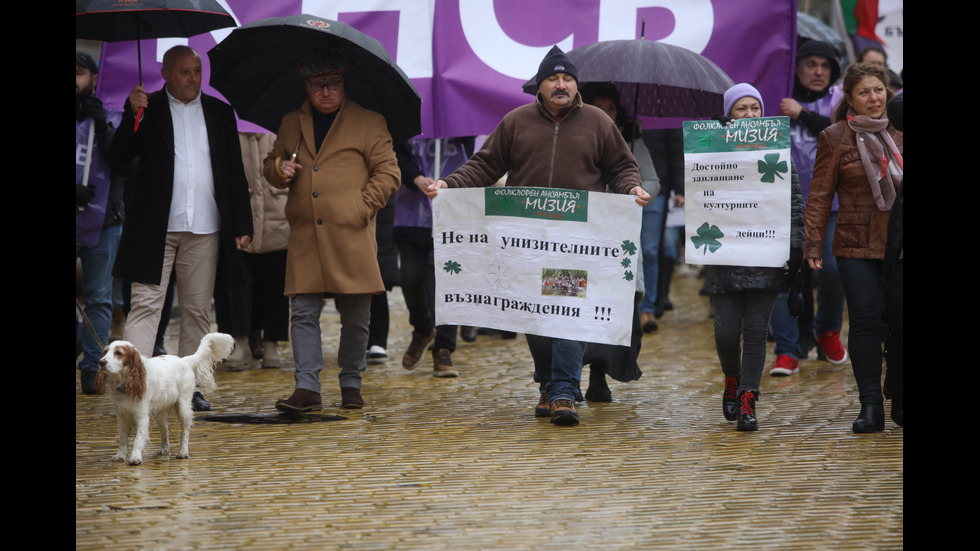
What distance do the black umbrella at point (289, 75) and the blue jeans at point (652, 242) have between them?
432cm

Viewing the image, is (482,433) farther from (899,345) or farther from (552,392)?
(899,345)

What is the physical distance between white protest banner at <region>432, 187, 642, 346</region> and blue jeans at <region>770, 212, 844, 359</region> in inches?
97.7

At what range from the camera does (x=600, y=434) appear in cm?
666

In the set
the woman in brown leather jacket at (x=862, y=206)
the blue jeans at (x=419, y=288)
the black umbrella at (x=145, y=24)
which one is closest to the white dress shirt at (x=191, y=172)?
the black umbrella at (x=145, y=24)

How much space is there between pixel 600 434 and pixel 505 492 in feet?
4.85

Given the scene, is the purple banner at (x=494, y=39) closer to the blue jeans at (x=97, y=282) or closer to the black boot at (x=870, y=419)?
the blue jeans at (x=97, y=282)

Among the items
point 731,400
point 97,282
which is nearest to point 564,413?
point 731,400

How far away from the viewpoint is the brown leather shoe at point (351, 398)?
7.45 meters

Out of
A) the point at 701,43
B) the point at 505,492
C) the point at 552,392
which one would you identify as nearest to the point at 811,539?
the point at 505,492

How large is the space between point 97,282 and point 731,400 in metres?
4.38

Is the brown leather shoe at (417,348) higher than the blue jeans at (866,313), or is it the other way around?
the blue jeans at (866,313)

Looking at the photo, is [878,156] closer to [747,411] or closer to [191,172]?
[747,411]

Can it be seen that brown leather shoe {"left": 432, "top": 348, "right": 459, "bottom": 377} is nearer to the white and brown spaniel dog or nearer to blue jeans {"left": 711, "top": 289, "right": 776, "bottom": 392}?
blue jeans {"left": 711, "top": 289, "right": 776, "bottom": 392}

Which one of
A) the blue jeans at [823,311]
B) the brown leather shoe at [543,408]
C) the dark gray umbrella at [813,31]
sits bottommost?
the brown leather shoe at [543,408]
